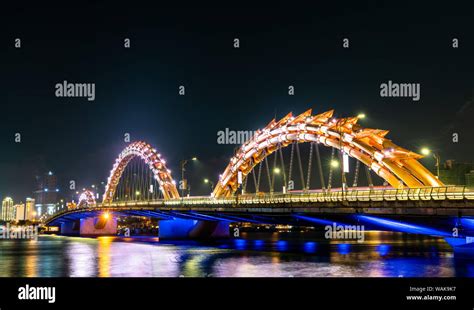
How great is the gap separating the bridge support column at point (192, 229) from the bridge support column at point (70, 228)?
68.0 m

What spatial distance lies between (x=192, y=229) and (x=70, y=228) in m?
78.8

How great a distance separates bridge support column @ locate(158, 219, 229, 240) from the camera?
308ft

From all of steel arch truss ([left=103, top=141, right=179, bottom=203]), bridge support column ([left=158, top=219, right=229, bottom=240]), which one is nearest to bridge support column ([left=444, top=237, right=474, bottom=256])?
bridge support column ([left=158, top=219, right=229, bottom=240])

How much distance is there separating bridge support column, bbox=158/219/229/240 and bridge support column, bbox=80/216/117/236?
5563 centimetres

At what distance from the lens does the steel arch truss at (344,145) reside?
5479cm

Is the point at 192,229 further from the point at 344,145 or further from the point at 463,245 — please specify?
the point at 463,245

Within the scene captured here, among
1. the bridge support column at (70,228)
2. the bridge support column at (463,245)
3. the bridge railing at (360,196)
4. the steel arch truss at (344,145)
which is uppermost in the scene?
the steel arch truss at (344,145)

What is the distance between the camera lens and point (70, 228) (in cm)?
16250

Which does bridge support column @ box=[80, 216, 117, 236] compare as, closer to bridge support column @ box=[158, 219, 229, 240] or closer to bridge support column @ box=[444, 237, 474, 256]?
bridge support column @ box=[158, 219, 229, 240]

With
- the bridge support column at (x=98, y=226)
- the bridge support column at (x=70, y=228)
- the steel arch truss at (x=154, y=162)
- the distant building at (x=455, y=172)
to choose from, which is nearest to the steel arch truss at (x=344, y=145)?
the distant building at (x=455, y=172)

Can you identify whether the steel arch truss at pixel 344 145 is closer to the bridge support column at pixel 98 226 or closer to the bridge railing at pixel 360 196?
the bridge railing at pixel 360 196

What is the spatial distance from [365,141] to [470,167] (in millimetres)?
11447

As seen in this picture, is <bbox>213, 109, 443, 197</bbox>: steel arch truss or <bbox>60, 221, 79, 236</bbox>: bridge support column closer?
<bbox>213, 109, 443, 197</bbox>: steel arch truss
